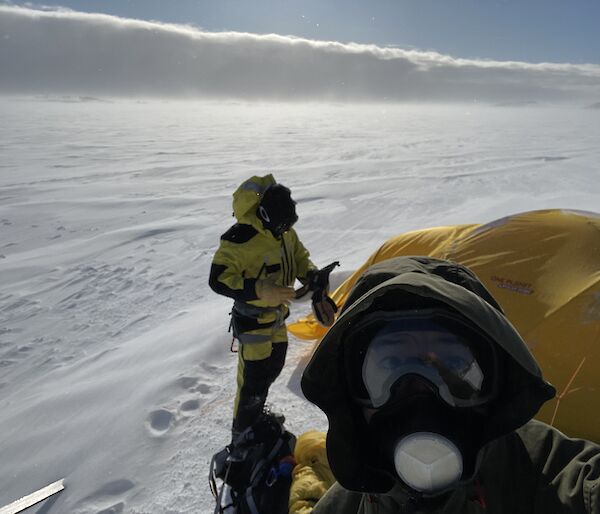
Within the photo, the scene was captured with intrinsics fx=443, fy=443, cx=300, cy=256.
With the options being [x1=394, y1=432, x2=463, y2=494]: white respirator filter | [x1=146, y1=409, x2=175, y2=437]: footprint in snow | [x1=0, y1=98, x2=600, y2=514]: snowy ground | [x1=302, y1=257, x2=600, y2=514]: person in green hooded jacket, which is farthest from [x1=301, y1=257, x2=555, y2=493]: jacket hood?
[x1=146, y1=409, x2=175, y2=437]: footprint in snow

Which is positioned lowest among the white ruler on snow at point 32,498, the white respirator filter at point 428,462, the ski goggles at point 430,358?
the white ruler on snow at point 32,498

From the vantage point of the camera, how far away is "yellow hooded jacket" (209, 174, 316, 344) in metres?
2.51

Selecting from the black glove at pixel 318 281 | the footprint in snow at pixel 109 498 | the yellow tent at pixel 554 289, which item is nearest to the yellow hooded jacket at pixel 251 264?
the black glove at pixel 318 281

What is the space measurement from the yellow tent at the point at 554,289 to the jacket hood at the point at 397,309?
5.38 ft

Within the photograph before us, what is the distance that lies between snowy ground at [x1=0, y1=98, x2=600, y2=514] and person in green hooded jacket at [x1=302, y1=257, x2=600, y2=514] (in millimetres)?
1792

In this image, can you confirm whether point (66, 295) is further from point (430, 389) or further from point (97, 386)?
point (430, 389)

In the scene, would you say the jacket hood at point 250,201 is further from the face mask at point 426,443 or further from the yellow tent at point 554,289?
the face mask at point 426,443

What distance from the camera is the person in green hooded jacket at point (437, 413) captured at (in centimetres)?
96

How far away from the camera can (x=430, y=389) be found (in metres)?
1.02

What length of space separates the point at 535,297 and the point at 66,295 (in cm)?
501

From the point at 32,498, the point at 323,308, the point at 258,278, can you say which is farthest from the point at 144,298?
the point at 323,308

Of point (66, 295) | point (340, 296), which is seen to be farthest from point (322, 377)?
point (66, 295)

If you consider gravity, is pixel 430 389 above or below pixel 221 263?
above

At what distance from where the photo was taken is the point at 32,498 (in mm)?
2518
